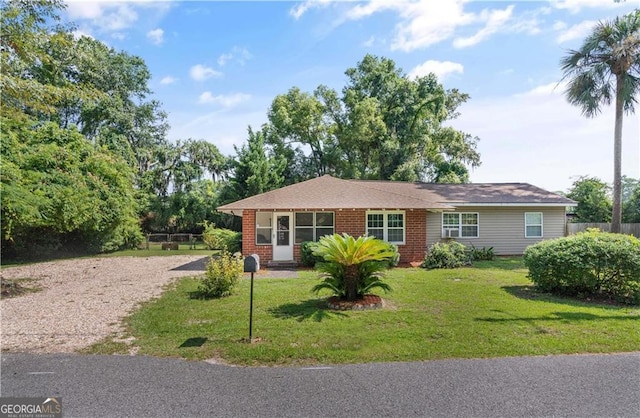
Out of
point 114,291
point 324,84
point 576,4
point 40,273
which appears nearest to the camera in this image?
point 576,4

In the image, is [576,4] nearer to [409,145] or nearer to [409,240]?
[409,240]

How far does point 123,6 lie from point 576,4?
1030 centimetres

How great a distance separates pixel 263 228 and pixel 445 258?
726 cm

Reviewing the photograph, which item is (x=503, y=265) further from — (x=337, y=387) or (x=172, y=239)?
(x=172, y=239)

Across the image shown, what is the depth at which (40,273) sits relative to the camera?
1375 centimetres

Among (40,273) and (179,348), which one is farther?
(40,273)

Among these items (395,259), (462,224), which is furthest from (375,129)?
(395,259)

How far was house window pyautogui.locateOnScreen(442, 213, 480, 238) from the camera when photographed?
59.4 feet

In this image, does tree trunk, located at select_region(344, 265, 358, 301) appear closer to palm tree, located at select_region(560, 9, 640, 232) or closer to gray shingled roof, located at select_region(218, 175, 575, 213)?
gray shingled roof, located at select_region(218, 175, 575, 213)

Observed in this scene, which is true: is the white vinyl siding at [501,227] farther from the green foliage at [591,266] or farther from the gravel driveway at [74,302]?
the gravel driveway at [74,302]

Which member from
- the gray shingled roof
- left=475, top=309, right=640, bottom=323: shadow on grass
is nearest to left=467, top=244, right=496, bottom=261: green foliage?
the gray shingled roof

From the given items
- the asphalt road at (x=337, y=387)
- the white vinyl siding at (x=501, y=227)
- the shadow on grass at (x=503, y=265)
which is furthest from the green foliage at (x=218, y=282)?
the white vinyl siding at (x=501, y=227)

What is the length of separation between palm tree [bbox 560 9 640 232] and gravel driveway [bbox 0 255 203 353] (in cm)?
2031

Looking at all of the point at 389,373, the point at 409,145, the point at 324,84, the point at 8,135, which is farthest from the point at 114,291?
the point at 324,84
